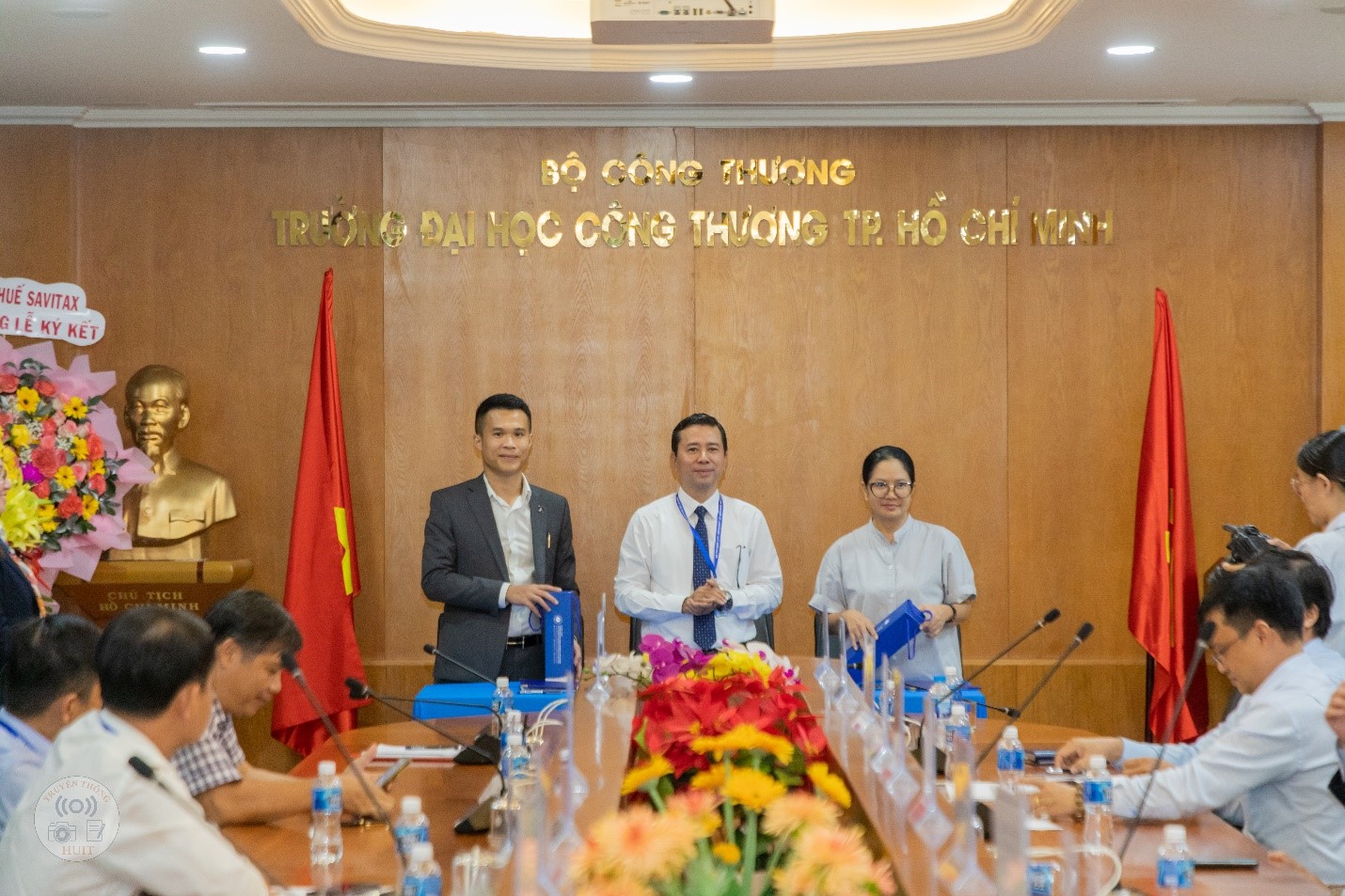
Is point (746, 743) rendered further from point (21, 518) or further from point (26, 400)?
point (26, 400)

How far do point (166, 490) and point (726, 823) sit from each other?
476 centimetres

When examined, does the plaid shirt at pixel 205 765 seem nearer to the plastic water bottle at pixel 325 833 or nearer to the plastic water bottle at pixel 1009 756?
the plastic water bottle at pixel 325 833

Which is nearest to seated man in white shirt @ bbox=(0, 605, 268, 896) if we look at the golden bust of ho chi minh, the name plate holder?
the name plate holder

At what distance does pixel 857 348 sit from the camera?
673 centimetres

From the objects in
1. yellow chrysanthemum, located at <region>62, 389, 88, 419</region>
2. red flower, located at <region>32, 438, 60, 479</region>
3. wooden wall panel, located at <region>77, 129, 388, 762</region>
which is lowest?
red flower, located at <region>32, 438, 60, 479</region>

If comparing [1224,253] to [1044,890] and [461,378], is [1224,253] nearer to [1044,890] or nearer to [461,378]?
[461,378]

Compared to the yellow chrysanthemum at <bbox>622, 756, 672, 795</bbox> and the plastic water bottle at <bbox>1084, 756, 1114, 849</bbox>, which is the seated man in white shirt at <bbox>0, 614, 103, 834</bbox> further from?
the plastic water bottle at <bbox>1084, 756, 1114, 849</bbox>

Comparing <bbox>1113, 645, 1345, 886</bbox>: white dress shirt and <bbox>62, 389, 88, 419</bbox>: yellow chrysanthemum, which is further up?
<bbox>62, 389, 88, 419</bbox>: yellow chrysanthemum

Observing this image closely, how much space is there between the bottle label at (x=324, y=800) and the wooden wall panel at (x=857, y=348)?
3.74 meters

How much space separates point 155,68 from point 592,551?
2.78 metres

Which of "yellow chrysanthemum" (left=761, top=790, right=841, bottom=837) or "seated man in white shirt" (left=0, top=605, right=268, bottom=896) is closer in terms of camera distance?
"yellow chrysanthemum" (left=761, top=790, right=841, bottom=837)

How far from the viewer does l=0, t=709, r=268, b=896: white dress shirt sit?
2.44 meters

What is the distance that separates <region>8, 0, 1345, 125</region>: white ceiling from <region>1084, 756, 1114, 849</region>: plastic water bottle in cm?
287

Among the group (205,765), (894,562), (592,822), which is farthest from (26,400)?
(592,822)
